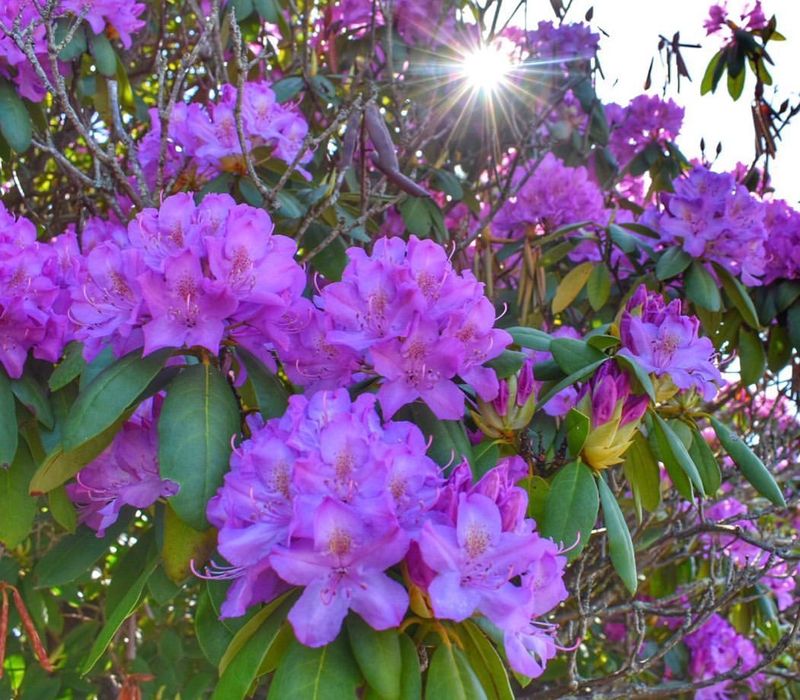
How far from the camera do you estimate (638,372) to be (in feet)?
3.45

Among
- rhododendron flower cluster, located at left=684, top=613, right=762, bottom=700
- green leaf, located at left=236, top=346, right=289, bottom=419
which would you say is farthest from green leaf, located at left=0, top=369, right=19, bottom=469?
rhododendron flower cluster, located at left=684, top=613, right=762, bottom=700

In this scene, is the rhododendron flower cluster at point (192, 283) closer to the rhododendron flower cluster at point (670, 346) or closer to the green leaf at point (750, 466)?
the rhododendron flower cluster at point (670, 346)

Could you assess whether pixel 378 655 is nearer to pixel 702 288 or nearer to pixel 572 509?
pixel 572 509

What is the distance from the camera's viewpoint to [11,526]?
112 cm

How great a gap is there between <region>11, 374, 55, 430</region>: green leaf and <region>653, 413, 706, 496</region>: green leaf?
0.72m

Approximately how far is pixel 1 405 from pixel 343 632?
0.51 meters

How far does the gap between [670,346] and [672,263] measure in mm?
612

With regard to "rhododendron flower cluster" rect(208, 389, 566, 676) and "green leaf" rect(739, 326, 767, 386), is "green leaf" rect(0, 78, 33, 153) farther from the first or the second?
"green leaf" rect(739, 326, 767, 386)

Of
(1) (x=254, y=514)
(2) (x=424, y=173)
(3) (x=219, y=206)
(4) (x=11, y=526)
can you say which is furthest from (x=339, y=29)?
(1) (x=254, y=514)

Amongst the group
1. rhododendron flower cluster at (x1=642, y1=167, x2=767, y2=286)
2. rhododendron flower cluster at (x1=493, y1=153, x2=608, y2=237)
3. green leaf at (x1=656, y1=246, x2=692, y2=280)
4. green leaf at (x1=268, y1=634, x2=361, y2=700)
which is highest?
rhododendron flower cluster at (x1=493, y1=153, x2=608, y2=237)

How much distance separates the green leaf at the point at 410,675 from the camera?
0.77 m

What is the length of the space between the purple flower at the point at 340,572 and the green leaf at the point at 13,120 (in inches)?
43.3

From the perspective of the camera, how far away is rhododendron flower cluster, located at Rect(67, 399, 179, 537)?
3.39ft

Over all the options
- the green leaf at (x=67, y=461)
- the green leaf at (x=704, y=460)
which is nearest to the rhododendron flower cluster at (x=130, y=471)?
the green leaf at (x=67, y=461)
